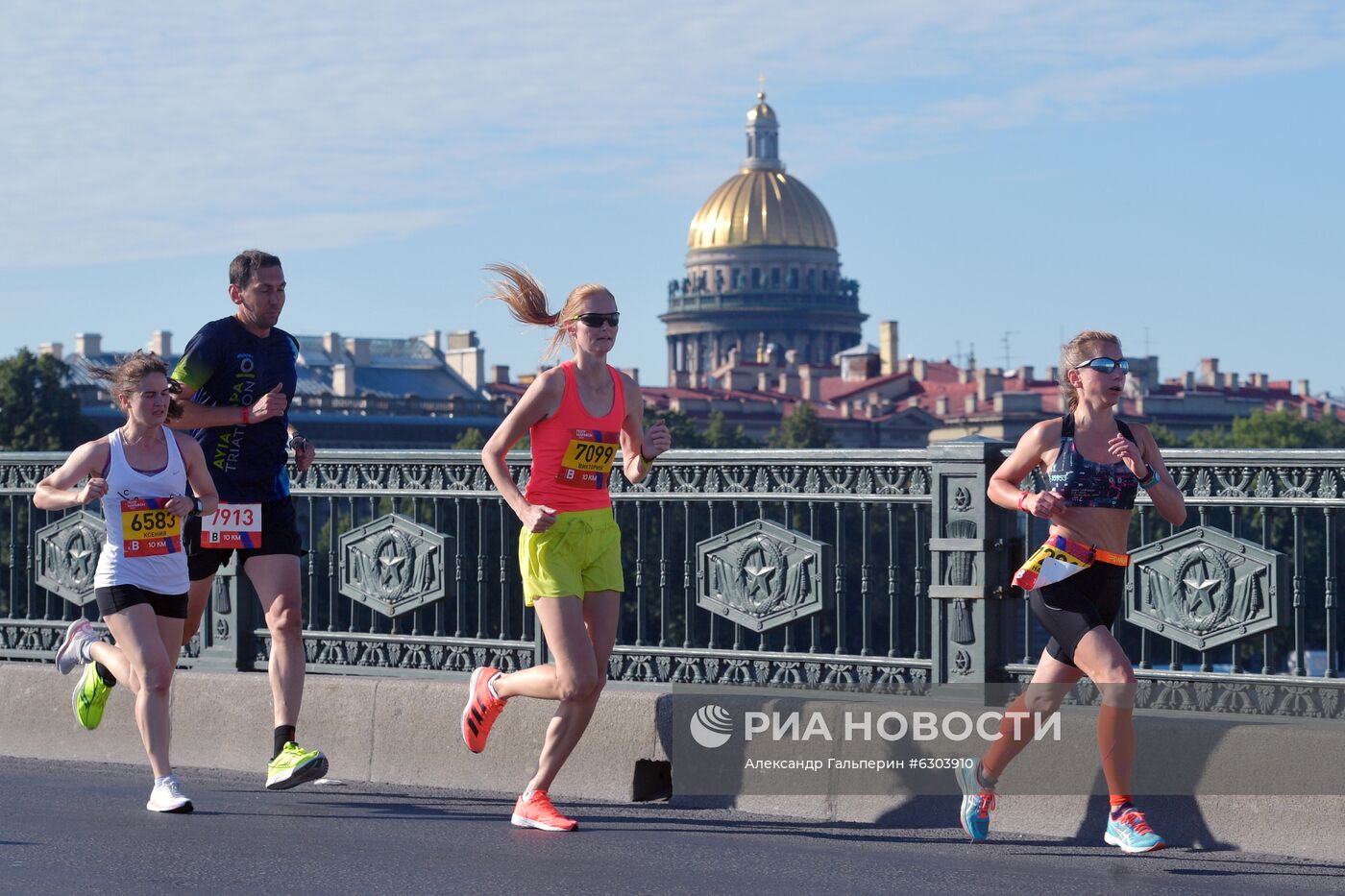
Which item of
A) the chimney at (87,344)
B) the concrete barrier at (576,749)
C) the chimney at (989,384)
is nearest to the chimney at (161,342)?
the chimney at (87,344)

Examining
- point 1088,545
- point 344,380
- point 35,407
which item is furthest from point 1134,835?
point 344,380

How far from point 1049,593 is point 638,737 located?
1.72 m

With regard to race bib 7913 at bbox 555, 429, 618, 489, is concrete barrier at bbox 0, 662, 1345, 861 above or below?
below

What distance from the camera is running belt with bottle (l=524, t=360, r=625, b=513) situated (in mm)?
7027

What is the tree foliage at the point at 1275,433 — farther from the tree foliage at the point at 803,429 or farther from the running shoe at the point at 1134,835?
the running shoe at the point at 1134,835

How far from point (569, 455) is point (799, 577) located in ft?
4.19

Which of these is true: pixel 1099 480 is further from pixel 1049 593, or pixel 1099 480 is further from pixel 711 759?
pixel 711 759

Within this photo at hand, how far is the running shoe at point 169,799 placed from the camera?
24.3ft

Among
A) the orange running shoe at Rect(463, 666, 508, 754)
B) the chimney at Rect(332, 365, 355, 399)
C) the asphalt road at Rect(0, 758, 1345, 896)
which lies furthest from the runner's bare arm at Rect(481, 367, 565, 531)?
the chimney at Rect(332, 365, 355, 399)

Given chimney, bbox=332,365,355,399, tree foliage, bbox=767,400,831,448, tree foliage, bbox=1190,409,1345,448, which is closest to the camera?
tree foliage, bbox=1190,409,1345,448

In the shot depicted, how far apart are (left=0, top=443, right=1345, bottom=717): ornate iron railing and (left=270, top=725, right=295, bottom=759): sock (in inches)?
43.9

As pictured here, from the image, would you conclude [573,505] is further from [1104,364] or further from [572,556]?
[1104,364]

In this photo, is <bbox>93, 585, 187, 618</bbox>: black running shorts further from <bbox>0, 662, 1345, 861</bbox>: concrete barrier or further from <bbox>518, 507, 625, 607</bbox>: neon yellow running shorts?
<bbox>518, 507, 625, 607</bbox>: neon yellow running shorts

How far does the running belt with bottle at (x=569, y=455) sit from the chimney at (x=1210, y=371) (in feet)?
513
